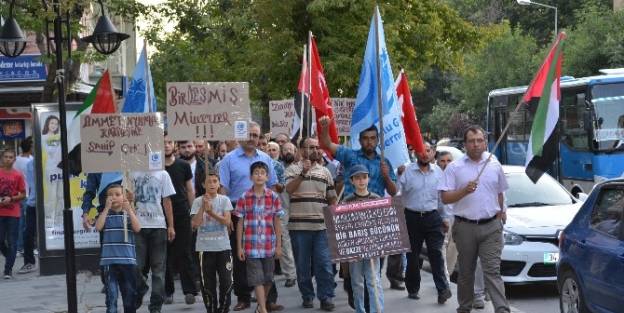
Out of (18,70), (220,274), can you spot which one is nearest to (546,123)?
(220,274)

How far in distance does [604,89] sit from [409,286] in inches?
416

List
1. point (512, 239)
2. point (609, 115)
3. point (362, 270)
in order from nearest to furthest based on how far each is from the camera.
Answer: point (362, 270) < point (512, 239) < point (609, 115)

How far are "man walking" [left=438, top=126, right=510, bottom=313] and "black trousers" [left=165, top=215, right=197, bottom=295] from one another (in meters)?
3.50

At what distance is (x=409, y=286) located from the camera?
12.0 metres

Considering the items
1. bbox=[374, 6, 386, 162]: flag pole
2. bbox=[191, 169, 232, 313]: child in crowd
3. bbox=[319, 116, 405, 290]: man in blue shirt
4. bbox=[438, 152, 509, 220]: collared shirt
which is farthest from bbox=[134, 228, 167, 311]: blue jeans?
bbox=[438, 152, 509, 220]: collared shirt

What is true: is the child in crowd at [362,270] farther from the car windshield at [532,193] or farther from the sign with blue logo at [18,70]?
the sign with blue logo at [18,70]

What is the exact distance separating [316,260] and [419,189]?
4.61ft

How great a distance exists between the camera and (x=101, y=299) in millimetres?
12719

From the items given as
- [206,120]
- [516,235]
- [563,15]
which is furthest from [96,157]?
[563,15]

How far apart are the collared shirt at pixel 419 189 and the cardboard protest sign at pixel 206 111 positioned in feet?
6.73

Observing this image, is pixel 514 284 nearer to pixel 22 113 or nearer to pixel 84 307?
pixel 84 307

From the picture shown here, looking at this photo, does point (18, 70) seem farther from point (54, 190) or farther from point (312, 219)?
point (312, 219)

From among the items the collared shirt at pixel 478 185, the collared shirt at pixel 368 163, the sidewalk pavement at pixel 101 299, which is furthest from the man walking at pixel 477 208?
the sidewalk pavement at pixel 101 299

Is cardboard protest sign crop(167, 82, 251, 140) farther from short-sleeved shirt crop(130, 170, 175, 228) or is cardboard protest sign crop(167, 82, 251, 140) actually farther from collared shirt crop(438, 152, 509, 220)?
collared shirt crop(438, 152, 509, 220)
